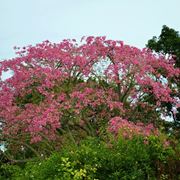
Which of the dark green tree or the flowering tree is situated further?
the dark green tree

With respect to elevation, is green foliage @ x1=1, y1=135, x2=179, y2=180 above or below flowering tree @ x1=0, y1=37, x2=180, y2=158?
below

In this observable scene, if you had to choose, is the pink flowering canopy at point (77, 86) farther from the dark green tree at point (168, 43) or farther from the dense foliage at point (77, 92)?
the dark green tree at point (168, 43)

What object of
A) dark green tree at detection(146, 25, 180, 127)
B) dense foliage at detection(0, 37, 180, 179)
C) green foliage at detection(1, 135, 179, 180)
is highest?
dark green tree at detection(146, 25, 180, 127)

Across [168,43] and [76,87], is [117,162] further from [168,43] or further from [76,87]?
[168,43]

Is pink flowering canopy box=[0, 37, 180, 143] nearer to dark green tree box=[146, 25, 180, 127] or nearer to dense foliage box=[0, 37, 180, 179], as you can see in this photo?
dense foliage box=[0, 37, 180, 179]

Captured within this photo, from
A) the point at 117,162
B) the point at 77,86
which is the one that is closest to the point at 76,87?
the point at 77,86

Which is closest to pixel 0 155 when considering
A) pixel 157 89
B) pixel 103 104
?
pixel 103 104

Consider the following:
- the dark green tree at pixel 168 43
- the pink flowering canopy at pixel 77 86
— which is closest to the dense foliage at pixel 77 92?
the pink flowering canopy at pixel 77 86

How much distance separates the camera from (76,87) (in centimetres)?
1792

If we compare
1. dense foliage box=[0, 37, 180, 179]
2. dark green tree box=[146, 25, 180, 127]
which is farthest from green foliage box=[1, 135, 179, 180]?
dark green tree box=[146, 25, 180, 127]

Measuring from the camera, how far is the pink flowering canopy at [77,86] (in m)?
→ 16.9

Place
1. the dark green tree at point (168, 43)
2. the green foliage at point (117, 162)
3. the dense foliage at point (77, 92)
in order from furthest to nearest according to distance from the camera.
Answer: the dark green tree at point (168, 43)
the dense foliage at point (77, 92)
the green foliage at point (117, 162)

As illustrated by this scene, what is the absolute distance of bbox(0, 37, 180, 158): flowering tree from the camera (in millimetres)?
16891

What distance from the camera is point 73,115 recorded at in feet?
56.6
